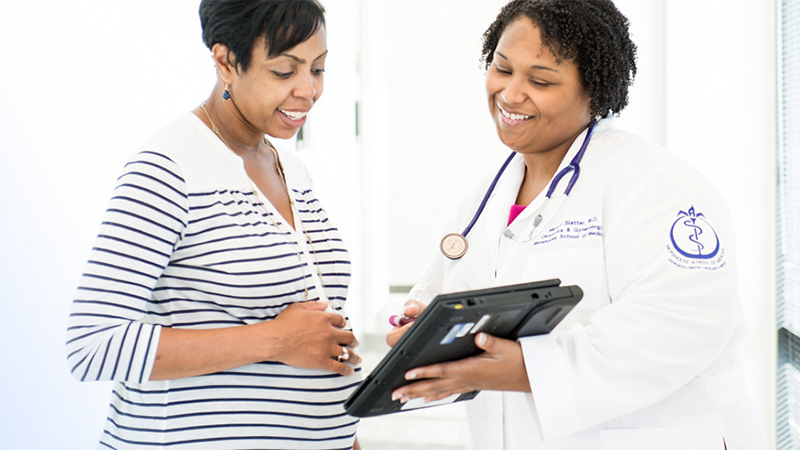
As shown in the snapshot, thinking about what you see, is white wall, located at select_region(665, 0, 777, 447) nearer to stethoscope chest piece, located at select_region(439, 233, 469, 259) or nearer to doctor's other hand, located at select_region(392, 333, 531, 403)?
stethoscope chest piece, located at select_region(439, 233, 469, 259)

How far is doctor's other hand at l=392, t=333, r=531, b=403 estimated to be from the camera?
1035mm

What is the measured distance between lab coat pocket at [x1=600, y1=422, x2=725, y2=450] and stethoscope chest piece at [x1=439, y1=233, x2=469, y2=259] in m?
0.44

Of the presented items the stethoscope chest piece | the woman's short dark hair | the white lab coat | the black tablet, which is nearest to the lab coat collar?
the white lab coat

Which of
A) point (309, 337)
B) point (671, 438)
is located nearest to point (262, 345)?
point (309, 337)

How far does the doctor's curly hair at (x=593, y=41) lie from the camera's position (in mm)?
1258

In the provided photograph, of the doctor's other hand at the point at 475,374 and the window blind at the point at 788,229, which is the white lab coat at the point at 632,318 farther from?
the window blind at the point at 788,229

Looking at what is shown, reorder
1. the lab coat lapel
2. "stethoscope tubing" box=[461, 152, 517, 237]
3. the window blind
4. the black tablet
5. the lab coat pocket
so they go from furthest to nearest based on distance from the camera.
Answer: the window blind, "stethoscope tubing" box=[461, 152, 517, 237], the lab coat lapel, the lab coat pocket, the black tablet

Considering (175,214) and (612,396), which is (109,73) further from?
(612,396)

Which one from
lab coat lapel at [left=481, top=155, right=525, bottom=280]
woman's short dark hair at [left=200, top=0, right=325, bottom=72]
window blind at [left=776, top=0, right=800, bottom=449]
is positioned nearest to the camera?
woman's short dark hair at [left=200, top=0, right=325, bottom=72]

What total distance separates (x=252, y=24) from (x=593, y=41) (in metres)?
0.61

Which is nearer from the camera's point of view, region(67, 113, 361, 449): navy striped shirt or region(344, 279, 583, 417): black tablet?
region(344, 279, 583, 417): black tablet

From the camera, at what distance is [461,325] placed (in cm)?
94

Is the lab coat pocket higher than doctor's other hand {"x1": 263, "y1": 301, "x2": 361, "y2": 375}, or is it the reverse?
doctor's other hand {"x1": 263, "y1": 301, "x2": 361, "y2": 375}

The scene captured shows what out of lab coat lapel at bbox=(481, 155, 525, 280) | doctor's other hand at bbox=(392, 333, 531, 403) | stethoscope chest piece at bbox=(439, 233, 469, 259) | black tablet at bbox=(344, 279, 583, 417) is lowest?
doctor's other hand at bbox=(392, 333, 531, 403)
